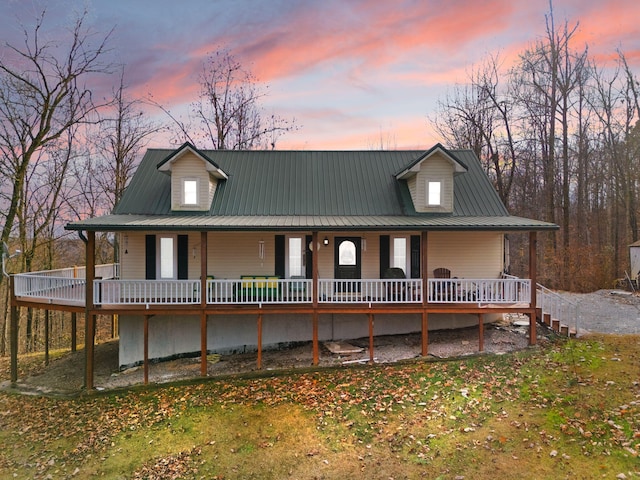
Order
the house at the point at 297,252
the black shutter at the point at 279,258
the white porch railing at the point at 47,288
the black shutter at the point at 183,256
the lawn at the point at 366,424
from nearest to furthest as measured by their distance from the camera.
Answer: the lawn at the point at 366,424
the white porch railing at the point at 47,288
the house at the point at 297,252
the black shutter at the point at 183,256
the black shutter at the point at 279,258

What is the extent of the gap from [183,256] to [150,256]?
1.29 metres

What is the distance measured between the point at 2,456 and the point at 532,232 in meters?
17.6

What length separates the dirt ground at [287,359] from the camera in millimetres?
13195

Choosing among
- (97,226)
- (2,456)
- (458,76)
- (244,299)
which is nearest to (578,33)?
(458,76)

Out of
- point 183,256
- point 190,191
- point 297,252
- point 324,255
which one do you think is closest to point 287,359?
point 297,252

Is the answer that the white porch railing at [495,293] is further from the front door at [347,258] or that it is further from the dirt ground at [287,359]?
the front door at [347,258]

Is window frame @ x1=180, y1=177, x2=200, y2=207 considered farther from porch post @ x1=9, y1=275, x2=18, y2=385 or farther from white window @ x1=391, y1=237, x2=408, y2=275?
white window @ x1=391, y1=237, x2=408, y2=275

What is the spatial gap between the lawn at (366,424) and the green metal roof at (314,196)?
→ 4.88m

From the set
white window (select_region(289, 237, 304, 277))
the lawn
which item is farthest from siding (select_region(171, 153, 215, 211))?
the lawn

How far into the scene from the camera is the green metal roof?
13234 millimetres

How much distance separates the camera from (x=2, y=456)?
32.2ft

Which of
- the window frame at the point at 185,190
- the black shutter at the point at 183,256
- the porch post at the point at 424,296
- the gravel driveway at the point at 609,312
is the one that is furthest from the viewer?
the window frame at the point at 185,190

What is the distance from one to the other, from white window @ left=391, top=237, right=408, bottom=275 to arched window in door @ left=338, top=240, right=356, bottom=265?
163cm

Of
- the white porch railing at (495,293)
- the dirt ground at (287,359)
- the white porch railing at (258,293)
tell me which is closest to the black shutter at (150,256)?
the white porch railing at (258,293)
